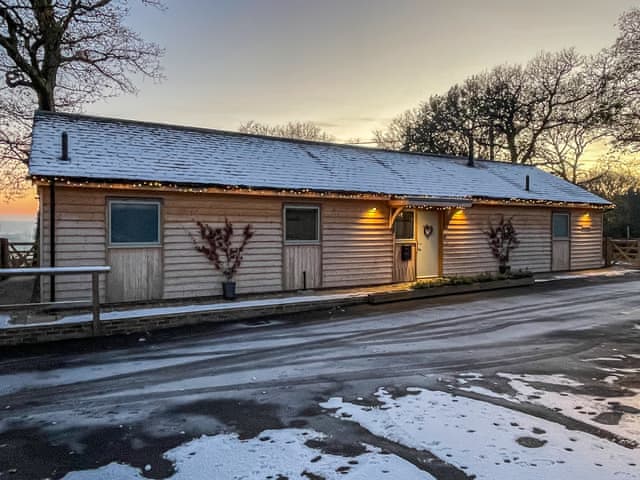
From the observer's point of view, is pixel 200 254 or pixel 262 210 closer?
pixel 200 254

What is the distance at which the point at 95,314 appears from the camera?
7211 mm

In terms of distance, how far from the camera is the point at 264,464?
3.14 meters

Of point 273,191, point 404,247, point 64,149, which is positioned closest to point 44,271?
point 64,149

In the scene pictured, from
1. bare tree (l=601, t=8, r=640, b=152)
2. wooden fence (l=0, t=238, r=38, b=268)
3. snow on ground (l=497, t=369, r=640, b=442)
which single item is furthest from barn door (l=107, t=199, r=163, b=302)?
bare tree (l=601, t=8, r=640, b=152)

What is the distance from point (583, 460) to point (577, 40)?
28.8 metres

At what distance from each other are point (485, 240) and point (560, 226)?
4.11 m

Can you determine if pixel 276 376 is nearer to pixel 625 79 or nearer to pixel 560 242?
pixel 560 242

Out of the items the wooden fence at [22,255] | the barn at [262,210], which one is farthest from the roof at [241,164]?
the wooden fence at [22,255]

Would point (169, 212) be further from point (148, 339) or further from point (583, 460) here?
point (583, 460)

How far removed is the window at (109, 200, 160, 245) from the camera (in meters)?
8.97

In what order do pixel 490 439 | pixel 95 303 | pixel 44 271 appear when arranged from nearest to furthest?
pixel 490 439 < pixel 44 271 < pixel 95 303

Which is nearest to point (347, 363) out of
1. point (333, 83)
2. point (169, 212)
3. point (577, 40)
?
point (169, 212)

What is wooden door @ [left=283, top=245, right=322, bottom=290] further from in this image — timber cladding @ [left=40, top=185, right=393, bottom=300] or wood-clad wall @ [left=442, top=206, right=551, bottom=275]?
wood-clad wall @ [left=442, top=206, right=551, bottom=275]

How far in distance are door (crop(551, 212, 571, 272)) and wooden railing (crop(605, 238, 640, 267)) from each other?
3780mm
